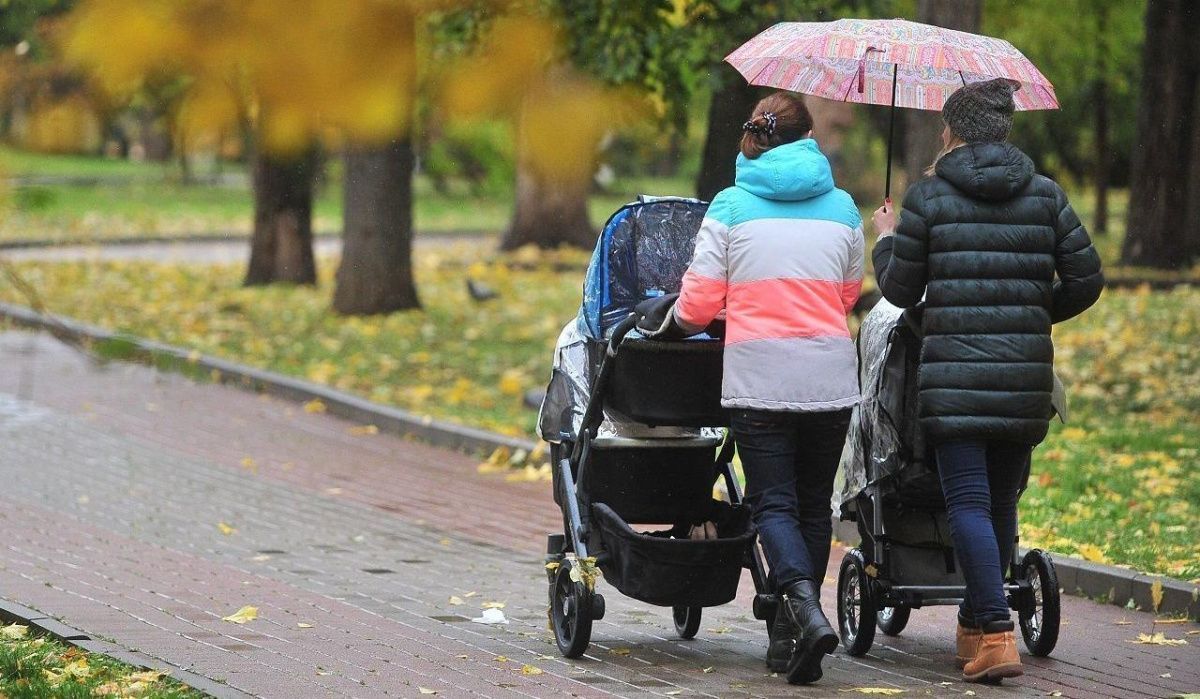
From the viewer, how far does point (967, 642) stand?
5.84 metres

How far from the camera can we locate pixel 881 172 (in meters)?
51.6

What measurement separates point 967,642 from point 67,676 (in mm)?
2917

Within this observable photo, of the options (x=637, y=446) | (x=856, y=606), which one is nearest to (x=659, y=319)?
(x=637, y=446)

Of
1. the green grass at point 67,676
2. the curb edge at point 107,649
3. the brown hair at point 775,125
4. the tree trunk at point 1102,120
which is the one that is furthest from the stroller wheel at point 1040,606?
the tree trunk at point 1102,120

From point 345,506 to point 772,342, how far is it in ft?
15.3

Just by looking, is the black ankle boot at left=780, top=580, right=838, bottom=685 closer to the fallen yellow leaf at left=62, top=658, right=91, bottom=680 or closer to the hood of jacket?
the hood of jacket

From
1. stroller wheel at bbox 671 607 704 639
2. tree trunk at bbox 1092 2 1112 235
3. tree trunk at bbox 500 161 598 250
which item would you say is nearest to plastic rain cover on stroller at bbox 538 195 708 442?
stroller wheel at bbox 671 607 704 639

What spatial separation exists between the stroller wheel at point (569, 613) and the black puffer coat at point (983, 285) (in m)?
1.29

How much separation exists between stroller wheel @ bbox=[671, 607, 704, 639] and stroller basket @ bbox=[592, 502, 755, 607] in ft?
1.77

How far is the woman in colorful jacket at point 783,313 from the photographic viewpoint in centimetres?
558

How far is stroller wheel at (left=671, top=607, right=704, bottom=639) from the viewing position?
645cm

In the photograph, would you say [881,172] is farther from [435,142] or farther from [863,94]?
[863,94]

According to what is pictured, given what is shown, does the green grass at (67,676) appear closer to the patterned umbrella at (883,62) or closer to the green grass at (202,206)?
the patterned umbrella at (883,62)

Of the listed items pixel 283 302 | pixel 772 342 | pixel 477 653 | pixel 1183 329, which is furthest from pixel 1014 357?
pixel 283 302
